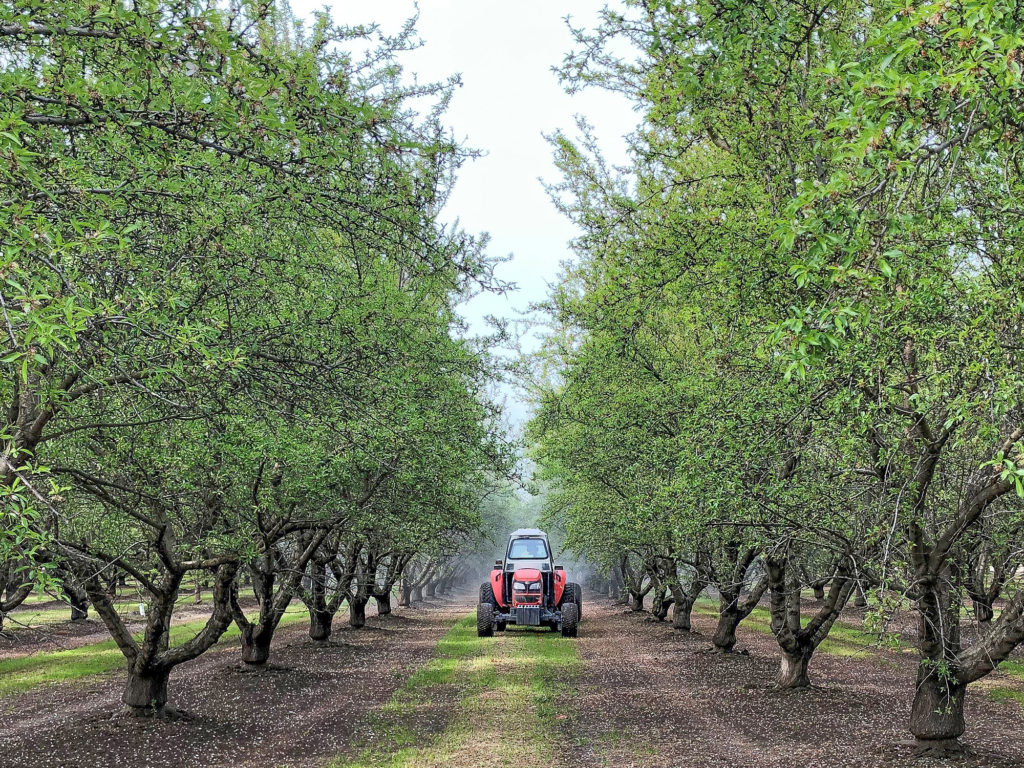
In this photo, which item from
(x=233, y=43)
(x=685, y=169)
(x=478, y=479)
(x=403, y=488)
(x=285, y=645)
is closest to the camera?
(x=233, y=43)

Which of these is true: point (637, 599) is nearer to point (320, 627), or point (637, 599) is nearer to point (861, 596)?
point (320, 627)

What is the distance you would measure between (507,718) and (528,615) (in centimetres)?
1269

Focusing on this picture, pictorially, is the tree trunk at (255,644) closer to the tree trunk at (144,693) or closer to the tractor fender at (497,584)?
the tree trunk at (144,693)

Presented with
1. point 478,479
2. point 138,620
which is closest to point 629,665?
point 478,479

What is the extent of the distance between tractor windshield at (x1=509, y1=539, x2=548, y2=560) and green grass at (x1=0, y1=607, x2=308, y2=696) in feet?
26.8

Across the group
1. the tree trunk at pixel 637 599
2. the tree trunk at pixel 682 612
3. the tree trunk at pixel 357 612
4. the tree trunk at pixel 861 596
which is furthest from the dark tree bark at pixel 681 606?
the tree trunk at pixel 357 612

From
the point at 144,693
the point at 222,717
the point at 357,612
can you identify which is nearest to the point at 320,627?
the point at 357,612

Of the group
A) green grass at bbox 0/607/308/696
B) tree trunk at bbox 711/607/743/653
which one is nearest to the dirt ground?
green grass at bbox 0/607/308/696

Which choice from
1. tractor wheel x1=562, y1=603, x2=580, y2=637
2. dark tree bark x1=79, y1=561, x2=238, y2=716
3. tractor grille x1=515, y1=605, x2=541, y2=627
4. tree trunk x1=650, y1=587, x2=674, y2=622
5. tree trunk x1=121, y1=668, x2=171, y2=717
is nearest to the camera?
dark tree bark x1=79, y1=561, x2=238, y2=716

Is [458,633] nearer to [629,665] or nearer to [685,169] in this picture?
[629,665]

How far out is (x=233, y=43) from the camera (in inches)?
215

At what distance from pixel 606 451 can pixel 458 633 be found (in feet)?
44.1

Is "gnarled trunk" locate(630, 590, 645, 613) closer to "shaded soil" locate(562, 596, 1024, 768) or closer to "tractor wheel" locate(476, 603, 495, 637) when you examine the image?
"tractor wheel" locate(476, 603, 495, 637)

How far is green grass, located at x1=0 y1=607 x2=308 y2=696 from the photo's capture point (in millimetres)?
18000
